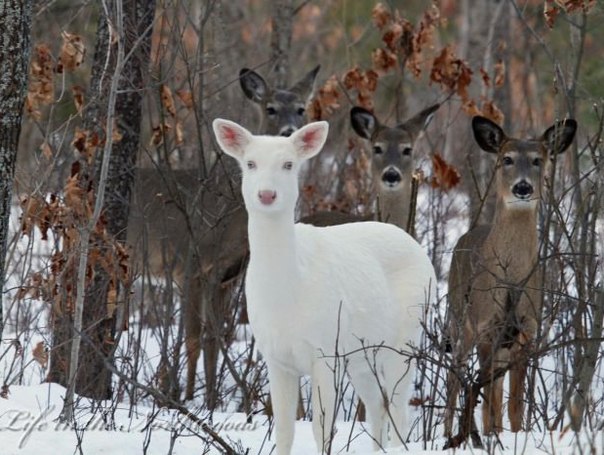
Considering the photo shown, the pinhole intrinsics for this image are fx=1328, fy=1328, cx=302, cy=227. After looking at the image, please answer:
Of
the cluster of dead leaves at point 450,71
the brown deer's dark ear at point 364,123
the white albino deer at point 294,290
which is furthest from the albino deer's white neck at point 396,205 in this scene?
the white albino deer at point 294,290

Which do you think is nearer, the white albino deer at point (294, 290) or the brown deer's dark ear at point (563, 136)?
the white albino deer at point (294, 290)

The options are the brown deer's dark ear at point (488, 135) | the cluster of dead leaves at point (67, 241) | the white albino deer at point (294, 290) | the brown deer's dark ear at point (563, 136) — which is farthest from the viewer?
the brown deer's dark ear at point (488, 135)

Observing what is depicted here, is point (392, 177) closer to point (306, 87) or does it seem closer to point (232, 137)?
point (306, 87)

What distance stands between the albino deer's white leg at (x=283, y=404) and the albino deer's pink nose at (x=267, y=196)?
75 centimetres

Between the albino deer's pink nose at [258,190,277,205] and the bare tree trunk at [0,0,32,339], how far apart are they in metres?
1.34

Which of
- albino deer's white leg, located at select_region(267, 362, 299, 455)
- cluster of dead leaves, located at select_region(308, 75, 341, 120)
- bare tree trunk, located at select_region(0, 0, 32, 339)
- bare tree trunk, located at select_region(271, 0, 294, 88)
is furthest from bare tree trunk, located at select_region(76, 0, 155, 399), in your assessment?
bare tree trunk, located at select_region(271, 0, 294, 88)

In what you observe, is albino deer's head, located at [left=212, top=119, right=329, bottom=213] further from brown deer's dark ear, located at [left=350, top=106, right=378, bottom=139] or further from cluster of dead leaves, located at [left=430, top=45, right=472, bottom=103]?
brown deer's dark ear, located at [left=350, top=106, right=378, bottom=139]

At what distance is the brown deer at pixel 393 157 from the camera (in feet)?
31.7

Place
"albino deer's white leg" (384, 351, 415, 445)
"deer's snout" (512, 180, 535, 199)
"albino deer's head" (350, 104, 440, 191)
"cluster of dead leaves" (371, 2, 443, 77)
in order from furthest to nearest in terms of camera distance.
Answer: "cluster of dead leaves" (371, 2, 443, 77) → "albino deer's head" (350, 104, 440, 191) → "deer's snout" (512, 180, 535, 199) → "albino deer's white leg" (384, 351, 415, 445)

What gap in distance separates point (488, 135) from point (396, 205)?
1225 millimetres

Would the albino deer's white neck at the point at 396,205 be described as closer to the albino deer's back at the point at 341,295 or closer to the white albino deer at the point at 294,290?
the albino deer's back at the point at 341,295

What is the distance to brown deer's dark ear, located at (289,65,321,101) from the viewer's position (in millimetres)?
11422

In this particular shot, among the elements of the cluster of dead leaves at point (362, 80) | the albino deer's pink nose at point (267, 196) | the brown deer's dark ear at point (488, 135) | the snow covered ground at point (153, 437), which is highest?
the cluster of dead leaves at point (362, 80)

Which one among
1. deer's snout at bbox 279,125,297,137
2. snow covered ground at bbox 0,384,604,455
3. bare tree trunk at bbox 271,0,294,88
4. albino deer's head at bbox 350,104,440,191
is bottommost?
snow covered ground at bbox 0,384,604,455
